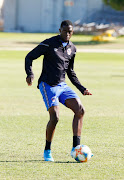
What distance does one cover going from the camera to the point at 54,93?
776 cm

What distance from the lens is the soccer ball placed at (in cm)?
761

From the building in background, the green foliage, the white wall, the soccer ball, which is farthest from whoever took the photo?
the white wall

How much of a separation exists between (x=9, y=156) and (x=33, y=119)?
3754 mm

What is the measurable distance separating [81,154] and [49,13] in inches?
3641

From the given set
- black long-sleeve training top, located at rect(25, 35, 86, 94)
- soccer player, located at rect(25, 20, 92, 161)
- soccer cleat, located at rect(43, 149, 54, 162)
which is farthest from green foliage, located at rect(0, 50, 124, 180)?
black long-sleeve training top, located at rect(25, 35, 86, 94)

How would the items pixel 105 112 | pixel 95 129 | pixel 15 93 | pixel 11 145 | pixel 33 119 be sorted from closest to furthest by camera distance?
1. pixel 11 145
2. pixel 95 129
3. pixel 33 119
4. pixel 105 112
5. pixel 15 93

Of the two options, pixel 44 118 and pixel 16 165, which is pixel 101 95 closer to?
pixel 44 118

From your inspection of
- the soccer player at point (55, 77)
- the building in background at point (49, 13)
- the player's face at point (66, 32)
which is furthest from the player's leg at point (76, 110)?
the building in background at point (49, 13)

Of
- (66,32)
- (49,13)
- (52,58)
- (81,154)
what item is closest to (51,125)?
(81,154)

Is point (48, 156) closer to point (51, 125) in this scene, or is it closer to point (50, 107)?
point (51, 125)

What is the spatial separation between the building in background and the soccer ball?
8899 cm

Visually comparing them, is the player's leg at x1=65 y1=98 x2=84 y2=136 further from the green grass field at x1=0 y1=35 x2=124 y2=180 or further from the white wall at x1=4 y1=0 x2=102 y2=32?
the white wall at x1=4 y1=0 x2=102 y2=32

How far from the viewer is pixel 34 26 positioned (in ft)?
331

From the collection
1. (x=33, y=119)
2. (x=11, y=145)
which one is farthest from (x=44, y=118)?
(x=11, y=145)
